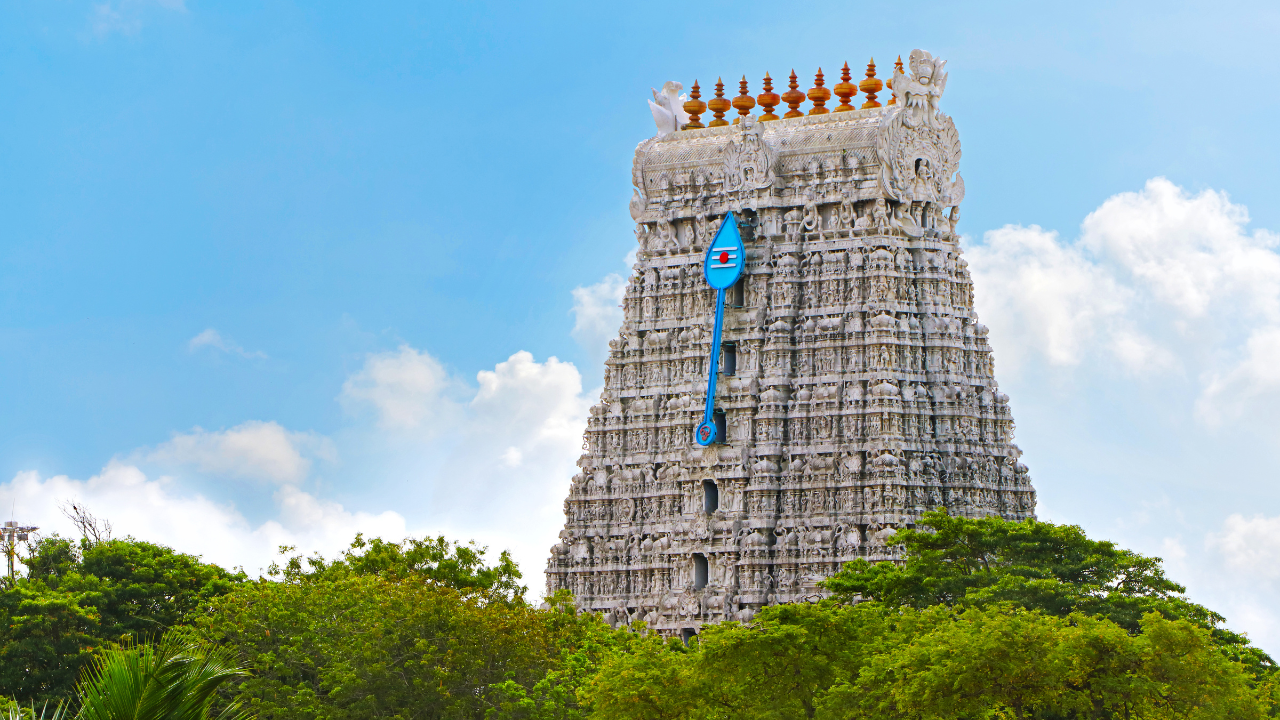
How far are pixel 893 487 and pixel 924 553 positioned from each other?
8668mm

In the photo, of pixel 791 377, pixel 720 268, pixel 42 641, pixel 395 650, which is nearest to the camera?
pixel 395 650

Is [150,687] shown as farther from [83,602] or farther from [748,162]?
[748,162]

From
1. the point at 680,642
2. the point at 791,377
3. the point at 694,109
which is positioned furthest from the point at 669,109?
the point at 680,642

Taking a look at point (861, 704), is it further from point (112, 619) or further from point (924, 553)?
point (112, 619)

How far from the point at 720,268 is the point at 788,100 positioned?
28.4ft

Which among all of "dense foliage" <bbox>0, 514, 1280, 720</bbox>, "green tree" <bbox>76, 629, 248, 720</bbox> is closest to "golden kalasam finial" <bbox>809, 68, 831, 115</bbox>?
"dense foliage" <bbox>0, 514, 1280, 720</bbox>

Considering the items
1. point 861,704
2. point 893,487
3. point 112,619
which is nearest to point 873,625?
point 861,704

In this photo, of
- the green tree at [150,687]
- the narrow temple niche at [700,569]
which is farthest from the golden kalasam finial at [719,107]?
the green tree at [150,687]

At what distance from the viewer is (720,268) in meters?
82.2

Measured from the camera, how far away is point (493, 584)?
7669 centimetres

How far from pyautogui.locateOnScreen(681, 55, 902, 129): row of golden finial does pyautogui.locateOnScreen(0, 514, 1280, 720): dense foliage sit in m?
20.3

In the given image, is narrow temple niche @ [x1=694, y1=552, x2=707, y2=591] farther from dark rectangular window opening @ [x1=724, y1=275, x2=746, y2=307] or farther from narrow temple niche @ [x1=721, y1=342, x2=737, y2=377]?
dark rectangular window opening @ [x1=724, y1=275, x2=746, y2=307]

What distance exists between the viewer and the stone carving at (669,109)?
8731 centimetres

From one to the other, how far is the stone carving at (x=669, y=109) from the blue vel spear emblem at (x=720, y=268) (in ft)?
22.2
